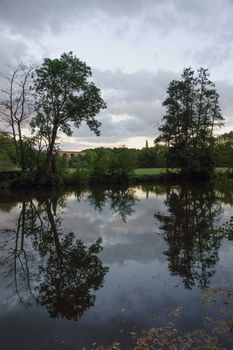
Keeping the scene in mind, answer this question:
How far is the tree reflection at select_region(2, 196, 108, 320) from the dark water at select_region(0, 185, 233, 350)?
21 mm

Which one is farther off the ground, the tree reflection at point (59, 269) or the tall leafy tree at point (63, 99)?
the tall leafy tree at point (63, 99)

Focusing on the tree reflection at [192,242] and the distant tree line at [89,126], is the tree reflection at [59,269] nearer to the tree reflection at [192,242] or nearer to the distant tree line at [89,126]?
the tree reflection at [192,242]

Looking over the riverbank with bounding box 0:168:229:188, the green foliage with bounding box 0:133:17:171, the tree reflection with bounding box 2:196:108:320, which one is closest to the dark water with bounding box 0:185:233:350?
the tree reflection with bounding box 2:196:108:320

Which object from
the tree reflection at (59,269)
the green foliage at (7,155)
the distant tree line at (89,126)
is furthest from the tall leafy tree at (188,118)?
the tree reflection at (59,269)

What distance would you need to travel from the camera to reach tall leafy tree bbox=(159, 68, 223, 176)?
156ft

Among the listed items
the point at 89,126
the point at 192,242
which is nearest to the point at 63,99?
the point at 89,126

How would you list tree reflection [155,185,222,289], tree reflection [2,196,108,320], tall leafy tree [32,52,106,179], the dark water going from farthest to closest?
tall leafy tree [32,52,106,179]
tree reflection [155,185,222,289]
tree reflection [2,196,108,320]
the dark water

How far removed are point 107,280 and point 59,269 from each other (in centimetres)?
146

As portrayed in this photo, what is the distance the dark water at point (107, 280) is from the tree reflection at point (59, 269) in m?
0.02

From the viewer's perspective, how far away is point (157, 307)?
615 centimetres

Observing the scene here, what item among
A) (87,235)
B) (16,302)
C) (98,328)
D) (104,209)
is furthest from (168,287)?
(104,209)

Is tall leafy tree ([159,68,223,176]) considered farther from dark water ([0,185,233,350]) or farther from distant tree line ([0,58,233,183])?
dark water ([0,185,233,350])

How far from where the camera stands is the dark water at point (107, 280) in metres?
5.37

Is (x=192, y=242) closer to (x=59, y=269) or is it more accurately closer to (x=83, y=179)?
(x=59, y=269)
